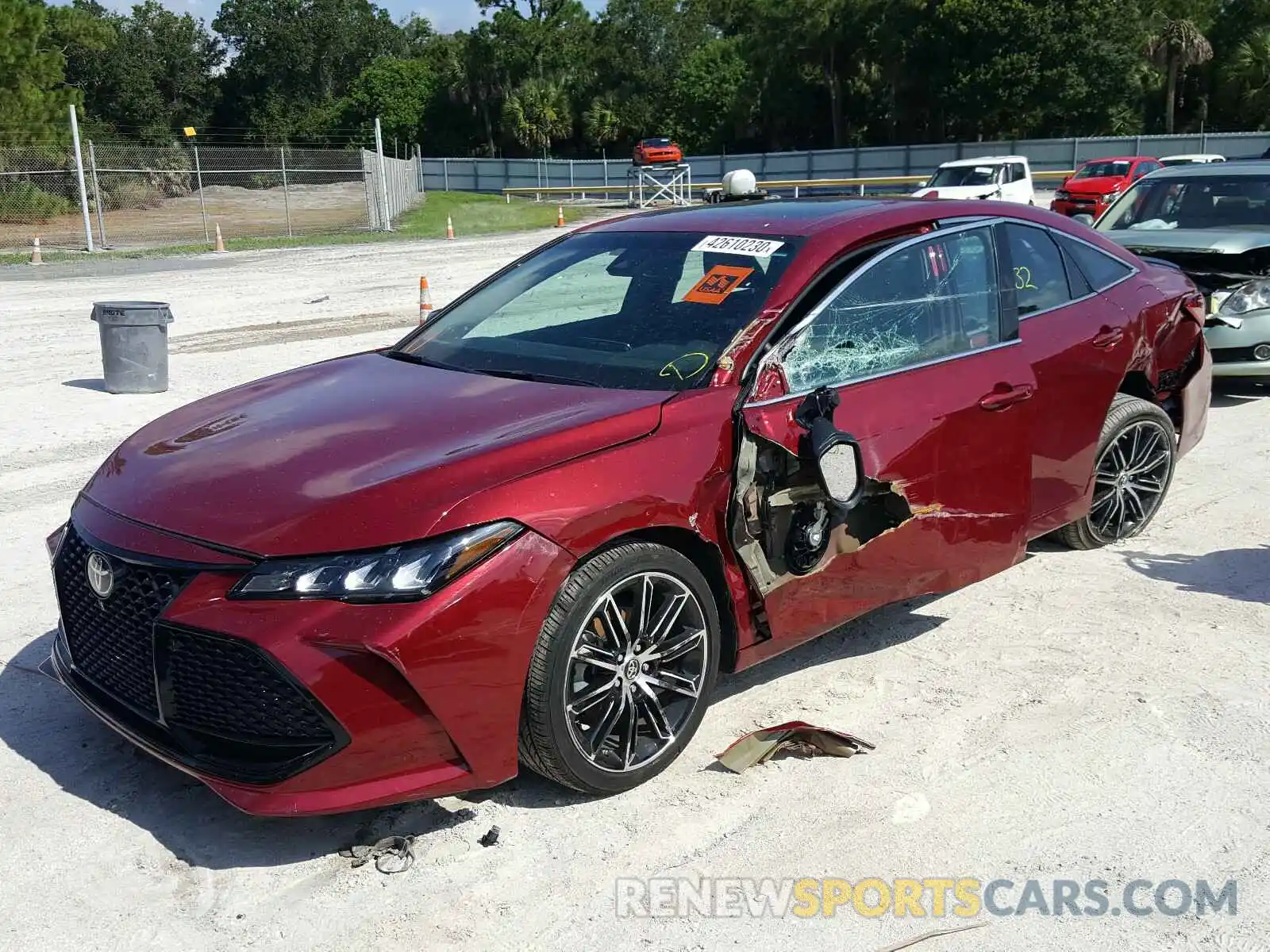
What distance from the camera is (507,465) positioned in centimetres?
355

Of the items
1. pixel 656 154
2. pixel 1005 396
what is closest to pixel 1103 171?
pixel 656 154

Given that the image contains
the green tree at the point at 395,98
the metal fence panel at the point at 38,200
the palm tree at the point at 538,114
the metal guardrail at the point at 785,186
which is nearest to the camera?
the metal fence panel at the point at 38,200

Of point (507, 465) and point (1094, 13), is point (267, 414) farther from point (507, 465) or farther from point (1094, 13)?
point (1094, 13)

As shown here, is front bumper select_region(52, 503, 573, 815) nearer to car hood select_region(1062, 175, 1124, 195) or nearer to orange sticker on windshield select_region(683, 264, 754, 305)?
orange sticker on windshield select_region(683, 264, 754, 305)

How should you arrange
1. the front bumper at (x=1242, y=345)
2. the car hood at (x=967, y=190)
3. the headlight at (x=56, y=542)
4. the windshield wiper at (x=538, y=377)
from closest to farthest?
the headlight at (x=56, y=542), the windshield wiper at (x=538, y=377), the front bumper at (x=1242, y=345), the car hood at (x=967, y=190)

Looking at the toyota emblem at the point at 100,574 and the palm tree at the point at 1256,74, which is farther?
the palm tree at the point at 1256,74

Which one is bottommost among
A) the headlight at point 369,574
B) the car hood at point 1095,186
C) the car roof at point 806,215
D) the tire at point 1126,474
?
the tire at point 1126,474

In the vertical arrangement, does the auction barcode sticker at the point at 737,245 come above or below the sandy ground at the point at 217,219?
below

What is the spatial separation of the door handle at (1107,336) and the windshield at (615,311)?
1.77 meters

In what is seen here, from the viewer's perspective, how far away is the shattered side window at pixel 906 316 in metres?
4.42

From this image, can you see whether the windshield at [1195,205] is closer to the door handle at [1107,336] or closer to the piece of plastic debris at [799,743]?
the door handle at [1107,336]

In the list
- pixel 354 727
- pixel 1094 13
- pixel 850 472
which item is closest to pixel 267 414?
pixel 354 727

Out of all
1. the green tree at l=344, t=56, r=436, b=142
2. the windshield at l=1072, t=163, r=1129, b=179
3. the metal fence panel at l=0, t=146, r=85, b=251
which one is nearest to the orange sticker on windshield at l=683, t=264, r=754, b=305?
the windshield at l=1072, t=163, r=1129, b=179

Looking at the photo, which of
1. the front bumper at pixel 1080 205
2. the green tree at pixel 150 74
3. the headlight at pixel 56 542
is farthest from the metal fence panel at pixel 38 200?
the green tree at pixel 150 74
